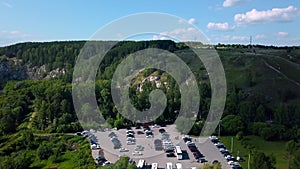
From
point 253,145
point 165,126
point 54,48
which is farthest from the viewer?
point 54,48

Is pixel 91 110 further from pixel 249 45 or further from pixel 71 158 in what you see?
pixel 249 45

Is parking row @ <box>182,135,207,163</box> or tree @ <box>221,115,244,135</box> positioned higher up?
tree @ <box>221,115,244,135</box>

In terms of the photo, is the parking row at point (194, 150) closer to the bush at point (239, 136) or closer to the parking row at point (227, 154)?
the parking row at point (227, 154)

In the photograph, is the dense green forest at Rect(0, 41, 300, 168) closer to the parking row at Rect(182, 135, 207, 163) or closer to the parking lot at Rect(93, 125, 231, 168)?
the parking lot at Rect(93, 125, 231, 168)

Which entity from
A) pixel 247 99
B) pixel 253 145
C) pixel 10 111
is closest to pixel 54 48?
pixel 10 111

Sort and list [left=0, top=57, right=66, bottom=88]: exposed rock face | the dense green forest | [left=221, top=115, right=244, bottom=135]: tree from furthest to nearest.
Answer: [left=0, top=57, right=66, bottom=88]: exposed rock face
[left=221, top=115, right=244, bottom=135]: tree
the dense green forest

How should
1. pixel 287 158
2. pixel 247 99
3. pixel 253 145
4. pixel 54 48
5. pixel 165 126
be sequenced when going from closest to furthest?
pixel 287 158 → pixel 253 145 → pixel 165 126 → pixel 247 99 → pixel 54 48

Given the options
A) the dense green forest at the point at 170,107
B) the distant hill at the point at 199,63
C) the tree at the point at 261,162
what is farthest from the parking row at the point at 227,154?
the distant hill at the point at 199,63

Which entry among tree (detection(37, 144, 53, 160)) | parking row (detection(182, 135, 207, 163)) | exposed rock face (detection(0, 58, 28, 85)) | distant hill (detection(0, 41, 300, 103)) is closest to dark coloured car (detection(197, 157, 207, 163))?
parking row (detection(182, 135, 207, 163))
